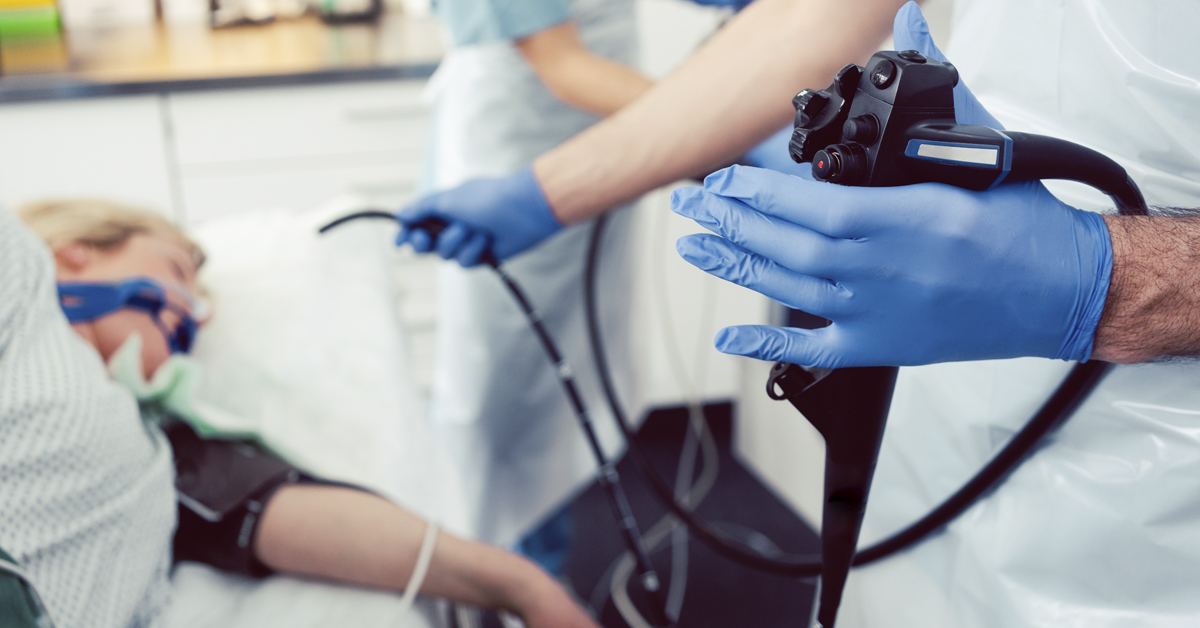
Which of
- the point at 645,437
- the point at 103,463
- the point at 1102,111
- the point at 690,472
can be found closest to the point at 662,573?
the point at 690,472

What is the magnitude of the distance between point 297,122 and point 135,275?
909 millimetres

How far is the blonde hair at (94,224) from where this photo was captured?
1.12 m

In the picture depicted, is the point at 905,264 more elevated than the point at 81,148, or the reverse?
A: the point at 905,264

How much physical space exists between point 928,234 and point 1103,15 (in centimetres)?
26

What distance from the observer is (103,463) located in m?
0.71

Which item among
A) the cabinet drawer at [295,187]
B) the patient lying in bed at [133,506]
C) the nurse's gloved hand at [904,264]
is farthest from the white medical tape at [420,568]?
the cabinet drawer at [295,187]

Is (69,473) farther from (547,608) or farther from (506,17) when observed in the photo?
(506,17)

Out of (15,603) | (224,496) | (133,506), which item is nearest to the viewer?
(15,603)

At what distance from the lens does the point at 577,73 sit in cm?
115

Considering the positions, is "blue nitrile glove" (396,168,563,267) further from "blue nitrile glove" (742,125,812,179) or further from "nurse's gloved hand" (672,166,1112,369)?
"nurse's gloved hand" (672,166,1112,369)

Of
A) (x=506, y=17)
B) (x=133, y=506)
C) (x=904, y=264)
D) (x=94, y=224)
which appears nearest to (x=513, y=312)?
(x=506, y=17)

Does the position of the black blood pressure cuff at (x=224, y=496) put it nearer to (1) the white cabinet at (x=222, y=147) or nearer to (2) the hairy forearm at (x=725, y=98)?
(2) the hairy forearm at (x=725, y=98)

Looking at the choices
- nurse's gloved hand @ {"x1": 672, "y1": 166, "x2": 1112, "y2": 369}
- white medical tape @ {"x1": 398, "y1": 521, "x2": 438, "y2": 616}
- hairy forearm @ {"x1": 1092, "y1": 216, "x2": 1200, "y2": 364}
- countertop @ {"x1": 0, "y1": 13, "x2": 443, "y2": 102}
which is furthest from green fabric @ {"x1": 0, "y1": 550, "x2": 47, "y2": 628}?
countertop @ {"x1": 0, "y1": 13, "x2": 443, "y2": 102}

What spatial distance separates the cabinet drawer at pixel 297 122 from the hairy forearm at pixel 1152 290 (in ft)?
5.60
